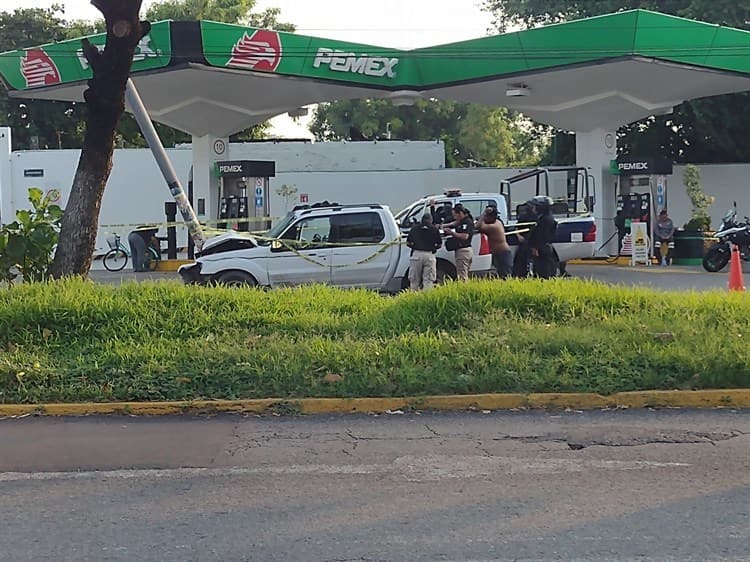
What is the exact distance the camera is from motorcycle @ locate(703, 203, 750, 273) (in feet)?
74.2

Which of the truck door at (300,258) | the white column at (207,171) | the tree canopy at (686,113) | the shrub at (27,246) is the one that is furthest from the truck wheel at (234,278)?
the tree canopy at (686,113)

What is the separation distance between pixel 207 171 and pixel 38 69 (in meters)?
5.23

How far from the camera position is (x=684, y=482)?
668 cm

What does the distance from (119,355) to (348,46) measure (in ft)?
55.4

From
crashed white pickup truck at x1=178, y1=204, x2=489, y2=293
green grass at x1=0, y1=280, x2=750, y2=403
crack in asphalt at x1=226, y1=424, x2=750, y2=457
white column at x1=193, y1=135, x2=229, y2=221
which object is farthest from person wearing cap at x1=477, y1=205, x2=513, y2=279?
white column at x1=193, y1=135, x2=229, y2=221

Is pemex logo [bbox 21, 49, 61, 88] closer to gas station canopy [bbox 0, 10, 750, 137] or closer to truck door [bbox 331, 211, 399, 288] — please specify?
gas station canopy [bbox 0, 10, 750, 137]

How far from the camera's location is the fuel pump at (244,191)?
24859mm

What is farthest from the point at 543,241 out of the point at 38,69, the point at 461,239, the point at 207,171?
the point at 38,69

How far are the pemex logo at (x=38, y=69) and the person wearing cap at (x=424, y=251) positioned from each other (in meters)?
14.3

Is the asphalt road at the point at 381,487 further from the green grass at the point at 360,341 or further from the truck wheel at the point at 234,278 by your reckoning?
the truck wheel at the point at 234,278

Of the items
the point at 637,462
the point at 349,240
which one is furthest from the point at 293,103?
the point at 637,462

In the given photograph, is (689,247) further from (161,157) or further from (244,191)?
(161,157)

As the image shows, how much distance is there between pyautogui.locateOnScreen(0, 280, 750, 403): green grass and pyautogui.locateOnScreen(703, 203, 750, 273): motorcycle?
11.2m

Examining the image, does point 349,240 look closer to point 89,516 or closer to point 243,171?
point 243,171
